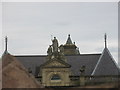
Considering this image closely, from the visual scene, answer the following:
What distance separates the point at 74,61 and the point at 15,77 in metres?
43.8

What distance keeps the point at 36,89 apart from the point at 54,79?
133ft

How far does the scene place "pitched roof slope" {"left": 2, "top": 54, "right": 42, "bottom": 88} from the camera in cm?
303

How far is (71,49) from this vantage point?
62688 mm

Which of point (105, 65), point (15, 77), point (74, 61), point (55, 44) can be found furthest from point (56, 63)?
point (15, 77)

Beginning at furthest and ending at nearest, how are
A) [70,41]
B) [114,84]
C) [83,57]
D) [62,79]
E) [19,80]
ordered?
[70,41] < [83,57] < [62,79] < [19,80] < [114,84]

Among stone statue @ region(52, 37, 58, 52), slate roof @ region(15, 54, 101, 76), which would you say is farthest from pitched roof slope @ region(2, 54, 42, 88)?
slate roof @ region(15, 54, 101, 76)

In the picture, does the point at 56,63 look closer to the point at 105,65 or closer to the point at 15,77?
the point at 105,65

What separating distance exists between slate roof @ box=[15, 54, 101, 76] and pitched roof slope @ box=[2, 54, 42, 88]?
135 feet

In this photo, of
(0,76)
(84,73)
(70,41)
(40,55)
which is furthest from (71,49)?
(0,76)

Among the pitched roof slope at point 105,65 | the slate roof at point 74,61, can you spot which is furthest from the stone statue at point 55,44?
the pitched roof slope at point 105,65

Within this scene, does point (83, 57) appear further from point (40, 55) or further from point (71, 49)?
point (71, 49)

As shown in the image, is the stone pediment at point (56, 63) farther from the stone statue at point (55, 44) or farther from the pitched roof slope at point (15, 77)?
the pitched roof slope at point (15, 77)

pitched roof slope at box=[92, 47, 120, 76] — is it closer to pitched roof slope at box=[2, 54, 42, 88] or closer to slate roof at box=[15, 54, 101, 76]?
slate roof at box=[15, 54, 101, 76]

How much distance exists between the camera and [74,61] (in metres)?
46.8
